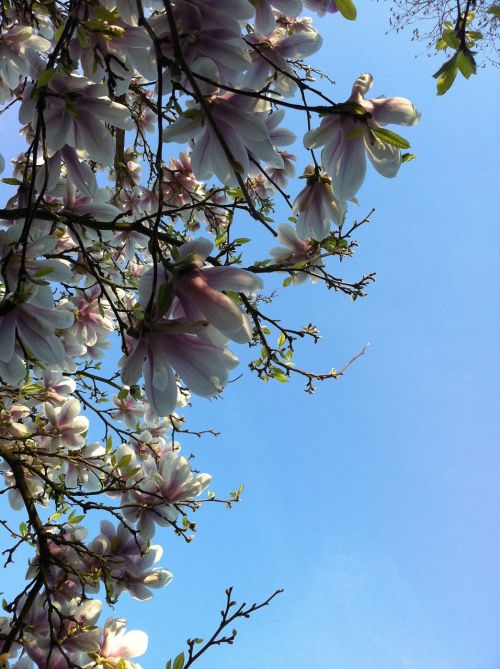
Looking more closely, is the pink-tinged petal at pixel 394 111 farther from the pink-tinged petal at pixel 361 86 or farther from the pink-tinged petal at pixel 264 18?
the pink-tinged petal at pixel 264 18

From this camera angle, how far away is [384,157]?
3.46 feet

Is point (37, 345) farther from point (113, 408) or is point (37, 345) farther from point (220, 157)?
point (113, 408)

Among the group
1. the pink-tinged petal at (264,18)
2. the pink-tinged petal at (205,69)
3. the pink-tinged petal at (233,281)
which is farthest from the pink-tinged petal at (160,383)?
the pink-tinged petal at (264,18)

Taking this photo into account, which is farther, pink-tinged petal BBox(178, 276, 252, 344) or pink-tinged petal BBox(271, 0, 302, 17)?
pink-tinged petal BBox(271, 0, 302, 17)

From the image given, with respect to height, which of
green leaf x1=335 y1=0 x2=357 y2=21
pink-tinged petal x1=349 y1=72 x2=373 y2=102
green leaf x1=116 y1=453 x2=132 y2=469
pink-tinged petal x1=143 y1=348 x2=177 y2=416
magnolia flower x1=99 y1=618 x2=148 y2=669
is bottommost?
magnolia flower x1=99 y1=618 x2=148 y2=669

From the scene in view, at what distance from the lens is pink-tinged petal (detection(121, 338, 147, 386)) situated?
0.85 m

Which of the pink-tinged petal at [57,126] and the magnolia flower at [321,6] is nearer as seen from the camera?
the pink-tinged petal at [57,126]

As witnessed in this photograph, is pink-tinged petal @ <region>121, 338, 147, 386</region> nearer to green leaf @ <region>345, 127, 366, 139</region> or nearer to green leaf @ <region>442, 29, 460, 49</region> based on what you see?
green leaf @ <region>345, 127, 366, 139</region>

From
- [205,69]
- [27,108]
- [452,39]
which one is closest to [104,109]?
[27,108]

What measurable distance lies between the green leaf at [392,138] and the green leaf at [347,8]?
0.27m

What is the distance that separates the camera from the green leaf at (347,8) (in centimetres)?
103

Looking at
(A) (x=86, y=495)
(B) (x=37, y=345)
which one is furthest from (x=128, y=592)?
(B) (x=37, y=345)

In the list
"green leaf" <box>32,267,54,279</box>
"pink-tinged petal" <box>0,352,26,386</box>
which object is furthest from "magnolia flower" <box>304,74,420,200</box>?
"pink-tinged petal" <box>0,352,26,386</box>

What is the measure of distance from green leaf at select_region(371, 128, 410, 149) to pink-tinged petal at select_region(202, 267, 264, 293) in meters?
0.41
